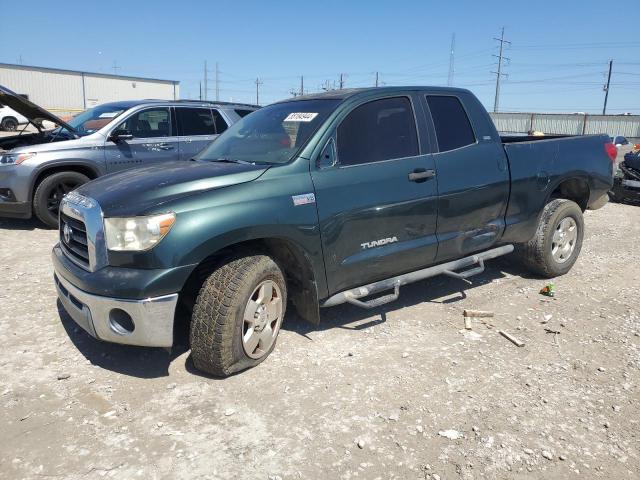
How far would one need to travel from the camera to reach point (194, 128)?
7953mm

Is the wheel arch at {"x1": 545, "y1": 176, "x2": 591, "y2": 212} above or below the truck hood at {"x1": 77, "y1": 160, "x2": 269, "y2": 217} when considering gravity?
below

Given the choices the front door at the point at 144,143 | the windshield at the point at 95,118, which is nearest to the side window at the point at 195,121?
the front door at the point at 144,143

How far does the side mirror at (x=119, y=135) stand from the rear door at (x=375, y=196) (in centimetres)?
438

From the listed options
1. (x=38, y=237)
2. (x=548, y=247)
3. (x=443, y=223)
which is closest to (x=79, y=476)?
(x=443, y=223)

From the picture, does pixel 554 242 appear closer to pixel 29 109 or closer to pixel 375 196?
pixel 375 196

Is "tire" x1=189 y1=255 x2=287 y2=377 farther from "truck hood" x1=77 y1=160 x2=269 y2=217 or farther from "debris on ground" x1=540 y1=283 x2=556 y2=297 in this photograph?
"debris on ground" x1=540 y1=283 x2=556 y2=297

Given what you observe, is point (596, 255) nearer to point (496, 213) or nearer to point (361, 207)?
point (496, 213)

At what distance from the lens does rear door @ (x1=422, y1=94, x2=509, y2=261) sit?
4262 millimetres

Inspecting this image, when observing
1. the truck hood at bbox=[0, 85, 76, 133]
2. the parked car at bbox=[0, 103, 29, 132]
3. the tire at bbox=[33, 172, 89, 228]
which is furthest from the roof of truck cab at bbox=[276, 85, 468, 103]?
the parked car at bbox=[0, 103, 29, 132]

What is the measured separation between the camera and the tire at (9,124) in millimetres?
28328

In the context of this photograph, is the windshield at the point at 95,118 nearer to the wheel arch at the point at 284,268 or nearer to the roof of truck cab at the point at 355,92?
the roof of truck cab at the point at 355,92

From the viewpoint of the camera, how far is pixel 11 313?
4289mm

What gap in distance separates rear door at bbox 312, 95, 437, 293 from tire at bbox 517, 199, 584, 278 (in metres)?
1.66

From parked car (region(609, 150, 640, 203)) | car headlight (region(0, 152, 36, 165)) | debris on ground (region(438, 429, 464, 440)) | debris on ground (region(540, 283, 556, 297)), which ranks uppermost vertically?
car headlight (region(0, 152, 36, 165))
